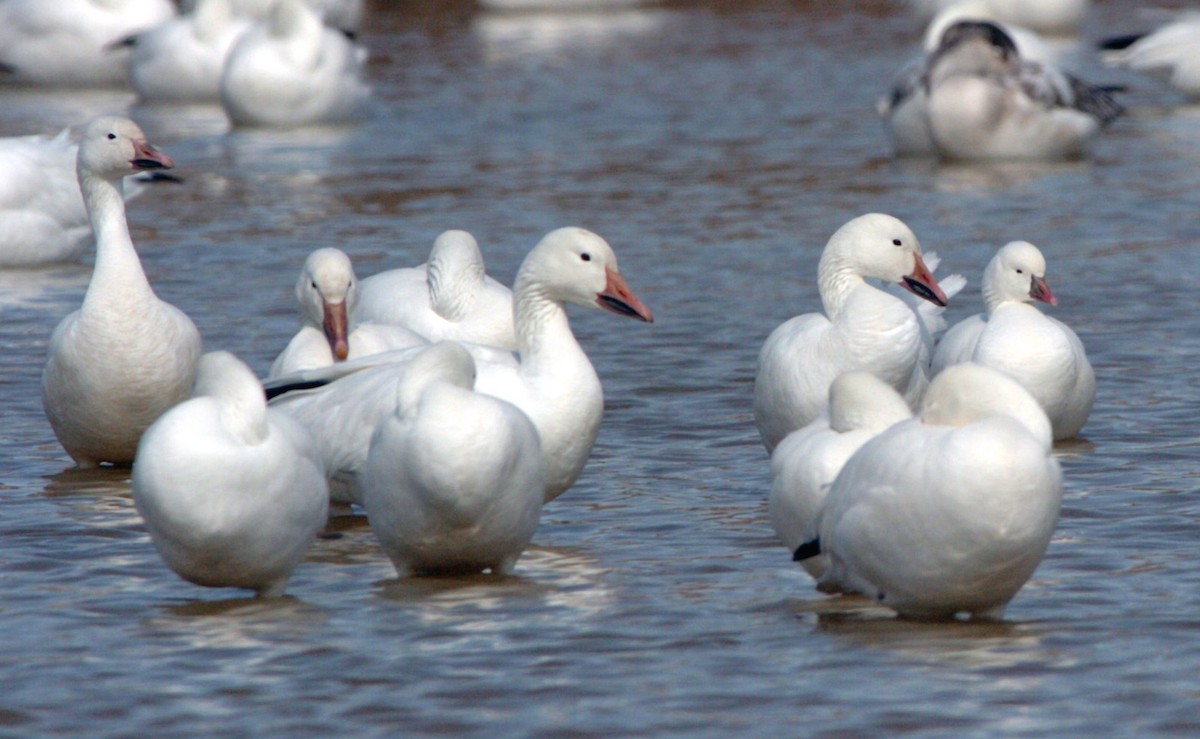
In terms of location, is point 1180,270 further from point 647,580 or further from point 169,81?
point 169,81

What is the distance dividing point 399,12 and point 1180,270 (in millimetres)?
18602

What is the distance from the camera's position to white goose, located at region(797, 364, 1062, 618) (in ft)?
17.6

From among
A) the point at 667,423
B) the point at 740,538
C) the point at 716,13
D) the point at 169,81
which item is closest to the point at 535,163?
the point at 169,81

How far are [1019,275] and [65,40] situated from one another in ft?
48.8

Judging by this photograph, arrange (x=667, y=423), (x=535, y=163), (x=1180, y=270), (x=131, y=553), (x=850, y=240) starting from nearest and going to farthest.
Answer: (x=131, y=553)
(x=850, y=240)
(x=667, y=423)
(x=1180, y=270)
(x=535, y=163)

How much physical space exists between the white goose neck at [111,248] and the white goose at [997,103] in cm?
803

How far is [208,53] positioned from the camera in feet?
64.3

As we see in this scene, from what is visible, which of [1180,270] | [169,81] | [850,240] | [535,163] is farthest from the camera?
[169,81]

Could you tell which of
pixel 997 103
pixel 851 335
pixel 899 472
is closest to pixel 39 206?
pixel 851 335

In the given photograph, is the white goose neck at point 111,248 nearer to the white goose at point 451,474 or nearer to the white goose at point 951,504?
the white goose at point 451,474

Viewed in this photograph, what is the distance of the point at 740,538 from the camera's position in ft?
22.5

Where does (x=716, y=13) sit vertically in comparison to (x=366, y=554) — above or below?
above

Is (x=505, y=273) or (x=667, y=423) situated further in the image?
(x=505, y=273)

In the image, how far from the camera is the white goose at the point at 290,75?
57.3 feet
